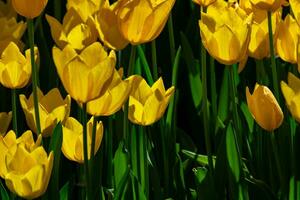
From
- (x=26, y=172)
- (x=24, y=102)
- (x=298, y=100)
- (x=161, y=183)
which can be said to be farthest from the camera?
(x=161, y=183)

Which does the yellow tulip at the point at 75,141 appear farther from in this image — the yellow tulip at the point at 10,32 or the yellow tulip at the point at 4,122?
the yellow tulip at the point at 10,32

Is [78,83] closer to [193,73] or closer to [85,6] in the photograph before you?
[85,6]

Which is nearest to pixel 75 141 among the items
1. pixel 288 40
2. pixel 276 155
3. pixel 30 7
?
pixel 30 7

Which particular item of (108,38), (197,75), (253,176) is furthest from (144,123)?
(197,75)

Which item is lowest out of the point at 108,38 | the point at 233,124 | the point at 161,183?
the point at 161,183

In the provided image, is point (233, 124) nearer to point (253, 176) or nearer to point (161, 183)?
point (253, 176)

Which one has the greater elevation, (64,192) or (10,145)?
(10,145)
